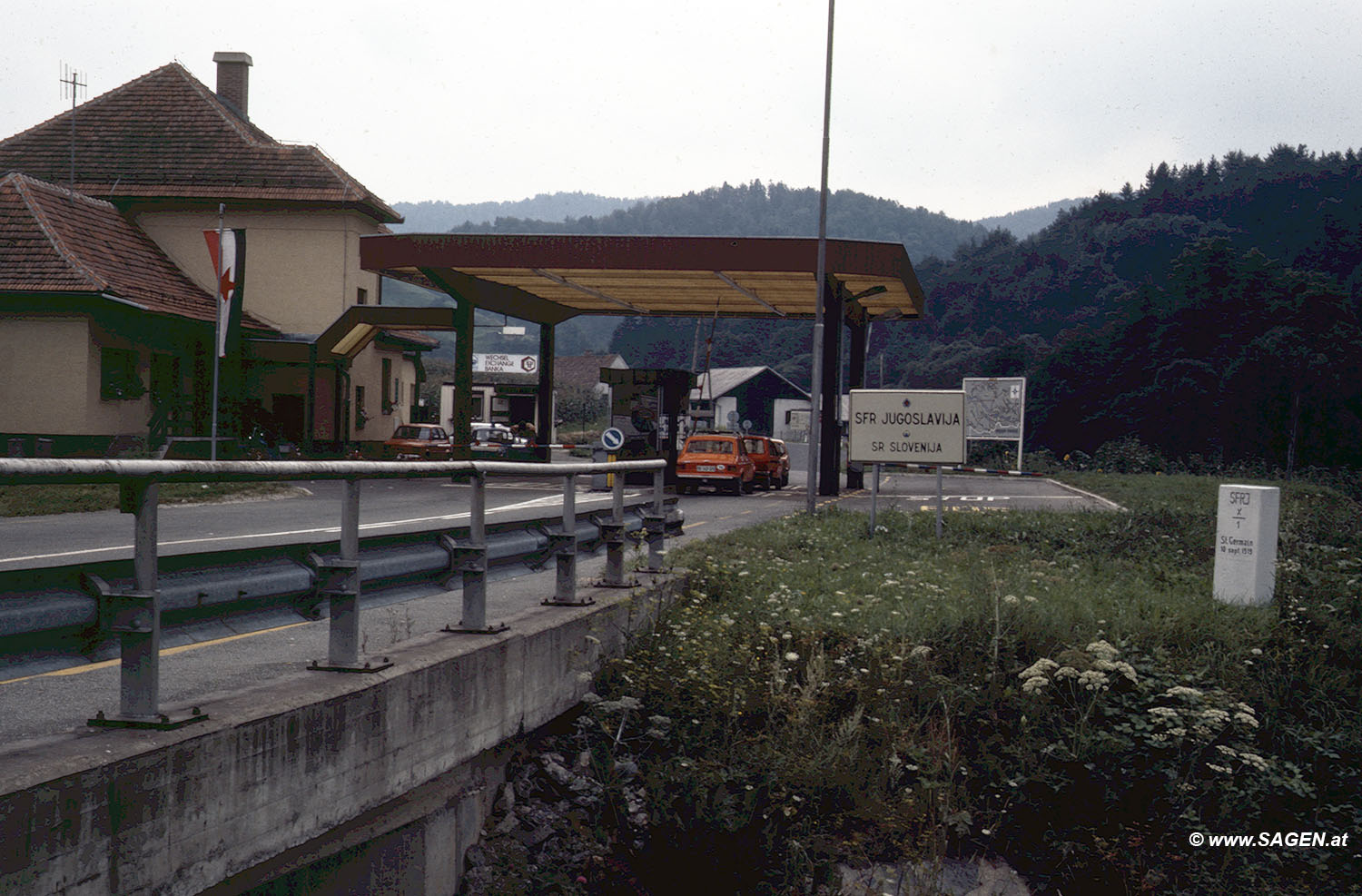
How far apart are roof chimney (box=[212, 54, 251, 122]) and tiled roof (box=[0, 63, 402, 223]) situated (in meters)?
3.47

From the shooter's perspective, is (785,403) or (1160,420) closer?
(1160,420)

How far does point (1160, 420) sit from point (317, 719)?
241 ft

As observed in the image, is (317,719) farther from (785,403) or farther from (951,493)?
(785,403)

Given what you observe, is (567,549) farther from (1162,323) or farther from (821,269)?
(1162,323)

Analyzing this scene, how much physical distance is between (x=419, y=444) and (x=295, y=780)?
31550 millimetres

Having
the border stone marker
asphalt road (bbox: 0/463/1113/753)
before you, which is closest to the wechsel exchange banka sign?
asphalt road (bbox: 0/463/1113/753)

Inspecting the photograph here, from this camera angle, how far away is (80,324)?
30.4 meters

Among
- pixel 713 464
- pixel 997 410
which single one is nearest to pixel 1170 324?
pixel 997 410

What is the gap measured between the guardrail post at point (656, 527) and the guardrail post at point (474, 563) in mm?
3473

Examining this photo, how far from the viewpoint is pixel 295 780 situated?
4.21 meters

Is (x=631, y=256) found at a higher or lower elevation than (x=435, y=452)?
higher

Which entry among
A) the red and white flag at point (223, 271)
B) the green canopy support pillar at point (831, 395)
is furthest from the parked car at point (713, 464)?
the red and white flag at point (223, 271)

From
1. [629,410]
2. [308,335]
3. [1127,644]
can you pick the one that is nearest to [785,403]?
[308,335]

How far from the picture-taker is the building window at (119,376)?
31266 millimetres
